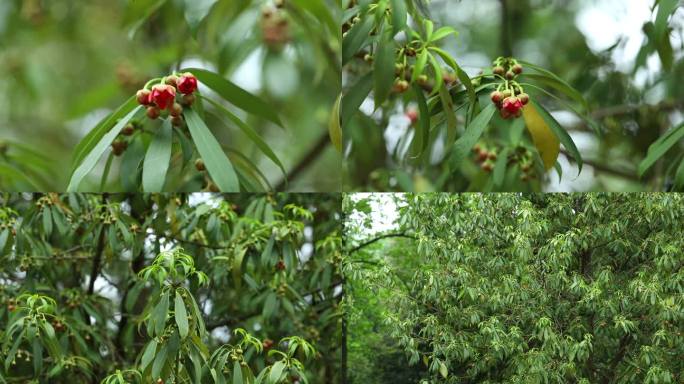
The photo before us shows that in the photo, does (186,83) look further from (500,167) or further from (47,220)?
(500,167)

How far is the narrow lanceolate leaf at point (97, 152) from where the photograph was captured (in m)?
1.91

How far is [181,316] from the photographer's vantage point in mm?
2186

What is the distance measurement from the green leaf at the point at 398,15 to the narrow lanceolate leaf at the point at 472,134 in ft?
0.92

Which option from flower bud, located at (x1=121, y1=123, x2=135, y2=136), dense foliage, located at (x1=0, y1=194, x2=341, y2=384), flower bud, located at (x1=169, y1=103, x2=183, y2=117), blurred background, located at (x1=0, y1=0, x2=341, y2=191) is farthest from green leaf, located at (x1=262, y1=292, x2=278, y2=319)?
flower bud, located at (x1=169, y1=103, x2=183, y2=117)

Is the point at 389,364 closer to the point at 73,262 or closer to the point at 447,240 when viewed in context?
the point at 447,240

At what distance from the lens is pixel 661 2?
246 centimetres

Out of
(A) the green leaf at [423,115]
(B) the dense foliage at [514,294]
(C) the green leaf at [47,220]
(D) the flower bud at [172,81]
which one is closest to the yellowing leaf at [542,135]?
(A) the green leaf at [423,115]

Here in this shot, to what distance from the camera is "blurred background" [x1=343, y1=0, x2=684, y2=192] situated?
96.0 inches

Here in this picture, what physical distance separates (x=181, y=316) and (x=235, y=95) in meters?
0.56

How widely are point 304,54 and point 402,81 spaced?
0.42 meters

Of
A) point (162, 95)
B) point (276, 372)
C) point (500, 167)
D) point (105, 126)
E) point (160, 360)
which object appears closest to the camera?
point (162, 95)

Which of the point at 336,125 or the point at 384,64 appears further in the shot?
the point at 336,125

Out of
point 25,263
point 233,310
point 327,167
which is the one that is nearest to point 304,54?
point 327,167

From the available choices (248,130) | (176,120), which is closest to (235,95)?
(248,130)
